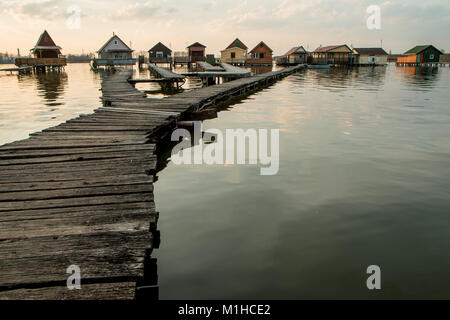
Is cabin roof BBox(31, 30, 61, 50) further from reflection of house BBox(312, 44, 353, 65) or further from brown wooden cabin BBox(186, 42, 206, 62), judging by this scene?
reflection of house BBox(312, 44, 353, 65)

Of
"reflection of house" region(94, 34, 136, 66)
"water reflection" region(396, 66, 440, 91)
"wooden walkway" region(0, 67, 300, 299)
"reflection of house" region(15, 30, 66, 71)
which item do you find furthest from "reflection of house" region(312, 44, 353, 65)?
"wooden walkway" region(0, 67, 300, 299)

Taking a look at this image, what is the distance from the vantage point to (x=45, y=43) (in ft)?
194

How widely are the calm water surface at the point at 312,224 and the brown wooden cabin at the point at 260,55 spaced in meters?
73.9

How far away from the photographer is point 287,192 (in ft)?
21.1

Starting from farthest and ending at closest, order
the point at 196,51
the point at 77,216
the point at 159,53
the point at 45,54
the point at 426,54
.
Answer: the point at 426,54
the point at 196,51
the point at 159,53
the point at 45,54
the point at 77,216

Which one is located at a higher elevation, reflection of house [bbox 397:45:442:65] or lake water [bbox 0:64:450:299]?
reflection of house [bbox 397:45:442:65]

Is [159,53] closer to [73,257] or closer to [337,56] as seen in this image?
[337,56]

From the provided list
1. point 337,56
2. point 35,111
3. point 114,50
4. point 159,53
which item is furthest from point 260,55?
point 35,111

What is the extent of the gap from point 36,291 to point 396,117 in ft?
49.5

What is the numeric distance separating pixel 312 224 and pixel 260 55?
262 ft

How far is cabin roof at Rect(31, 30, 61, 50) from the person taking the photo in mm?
58031

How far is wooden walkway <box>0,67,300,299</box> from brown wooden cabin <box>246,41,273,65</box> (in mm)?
76842

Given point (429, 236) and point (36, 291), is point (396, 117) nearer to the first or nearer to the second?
point (429, 236)

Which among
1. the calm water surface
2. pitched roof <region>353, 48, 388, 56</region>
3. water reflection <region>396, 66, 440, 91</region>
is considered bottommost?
the calm water surface
